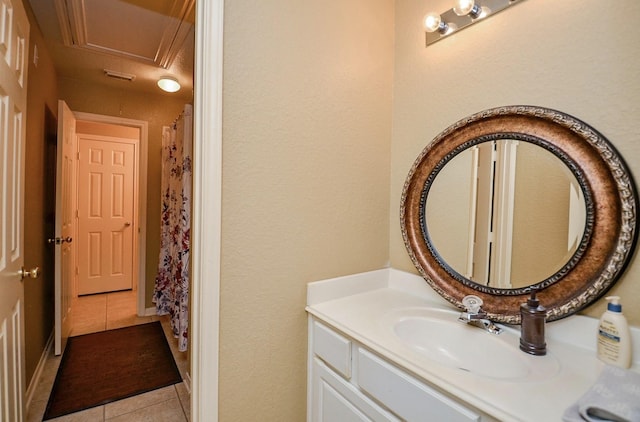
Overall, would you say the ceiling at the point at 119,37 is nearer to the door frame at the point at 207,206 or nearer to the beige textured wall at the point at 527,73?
the door frame at the point at 207,206

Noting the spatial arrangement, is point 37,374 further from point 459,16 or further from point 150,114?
point 459,16

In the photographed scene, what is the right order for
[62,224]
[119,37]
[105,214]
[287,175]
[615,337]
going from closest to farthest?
[615,337] < [287,175] < [119,37] < [62,224] < [105,214]

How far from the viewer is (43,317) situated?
2.30 meters

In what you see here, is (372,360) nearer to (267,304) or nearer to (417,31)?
(267,304)

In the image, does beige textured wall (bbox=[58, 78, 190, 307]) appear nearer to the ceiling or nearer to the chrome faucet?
the ceiling

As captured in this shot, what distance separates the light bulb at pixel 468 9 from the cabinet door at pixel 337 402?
1.47m

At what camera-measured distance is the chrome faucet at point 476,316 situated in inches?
41.3

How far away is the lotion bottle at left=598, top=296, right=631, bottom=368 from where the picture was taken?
824mm

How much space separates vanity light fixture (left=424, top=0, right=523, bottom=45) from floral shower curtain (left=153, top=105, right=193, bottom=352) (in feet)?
5.83

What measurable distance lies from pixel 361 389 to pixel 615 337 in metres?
0.74

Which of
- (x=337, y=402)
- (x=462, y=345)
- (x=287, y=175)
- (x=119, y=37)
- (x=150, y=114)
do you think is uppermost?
(x=119, y=37)

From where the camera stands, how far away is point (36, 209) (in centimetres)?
208

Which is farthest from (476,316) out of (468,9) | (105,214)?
(105,214)

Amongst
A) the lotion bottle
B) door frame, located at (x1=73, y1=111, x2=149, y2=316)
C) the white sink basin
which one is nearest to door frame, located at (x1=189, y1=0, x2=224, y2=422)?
the white sink basin
